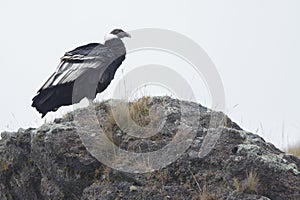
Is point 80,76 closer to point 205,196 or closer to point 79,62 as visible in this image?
point 79,62

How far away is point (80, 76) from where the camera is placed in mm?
7676

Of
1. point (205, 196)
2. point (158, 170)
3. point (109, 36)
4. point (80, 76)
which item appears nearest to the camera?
point (205, 196)

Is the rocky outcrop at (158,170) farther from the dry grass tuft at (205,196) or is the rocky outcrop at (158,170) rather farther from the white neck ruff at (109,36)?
the white neck ruff at (109,36)

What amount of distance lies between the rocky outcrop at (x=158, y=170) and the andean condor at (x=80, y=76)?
105cm

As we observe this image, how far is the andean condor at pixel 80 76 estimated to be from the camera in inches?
295

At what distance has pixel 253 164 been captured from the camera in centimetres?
523

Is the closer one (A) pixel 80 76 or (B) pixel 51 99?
(B) pixel 51 99

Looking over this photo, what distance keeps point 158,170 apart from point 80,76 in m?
2.65

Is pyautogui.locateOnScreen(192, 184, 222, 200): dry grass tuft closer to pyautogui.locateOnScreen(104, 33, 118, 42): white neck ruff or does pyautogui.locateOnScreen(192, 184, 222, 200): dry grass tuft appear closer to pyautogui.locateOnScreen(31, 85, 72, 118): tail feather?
pyautogui.locateOnScreen(31, 85, 72, 118): tail feather

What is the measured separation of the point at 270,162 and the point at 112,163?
5.04 feet

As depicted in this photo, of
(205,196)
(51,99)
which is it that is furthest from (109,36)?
(205,196)

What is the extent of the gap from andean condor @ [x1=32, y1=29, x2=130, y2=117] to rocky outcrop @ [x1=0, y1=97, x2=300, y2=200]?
1048 millimetres

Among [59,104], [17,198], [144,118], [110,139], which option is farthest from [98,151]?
[59,104]

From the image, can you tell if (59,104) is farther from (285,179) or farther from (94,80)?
(285,179)
